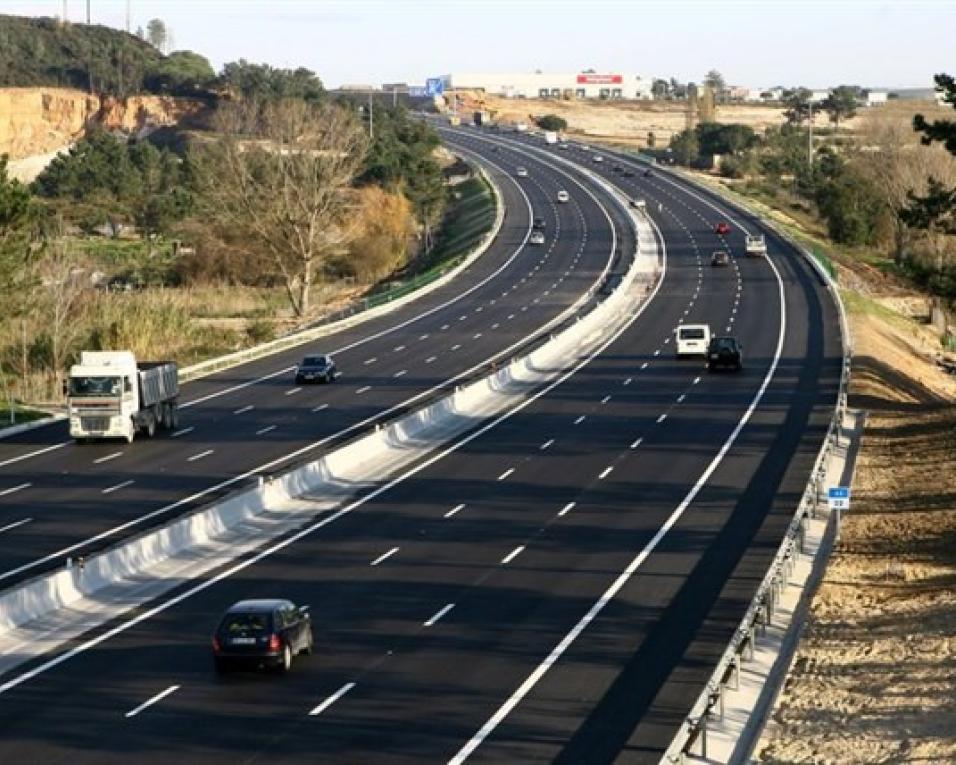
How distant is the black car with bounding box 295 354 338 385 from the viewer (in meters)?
74.1

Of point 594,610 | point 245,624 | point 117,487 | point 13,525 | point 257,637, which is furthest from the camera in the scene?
point 117,487

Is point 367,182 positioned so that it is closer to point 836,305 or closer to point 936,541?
point 836,305

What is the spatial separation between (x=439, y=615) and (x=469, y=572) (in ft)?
13.9

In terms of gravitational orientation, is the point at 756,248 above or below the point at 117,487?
above

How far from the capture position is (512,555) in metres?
40.4

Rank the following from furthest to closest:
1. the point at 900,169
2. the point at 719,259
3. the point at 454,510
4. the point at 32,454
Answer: the point at 900,169
the point at 719,259
the point at 32,454
the point at 454,510

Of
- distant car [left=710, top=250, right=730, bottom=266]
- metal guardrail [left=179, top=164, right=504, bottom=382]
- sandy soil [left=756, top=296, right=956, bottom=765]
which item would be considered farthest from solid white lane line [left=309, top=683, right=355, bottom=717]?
distant car [left=710, top=250, right=730, bottom=266]

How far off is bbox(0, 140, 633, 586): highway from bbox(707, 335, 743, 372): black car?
9528 mm

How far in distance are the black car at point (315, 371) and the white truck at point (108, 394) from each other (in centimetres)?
1560

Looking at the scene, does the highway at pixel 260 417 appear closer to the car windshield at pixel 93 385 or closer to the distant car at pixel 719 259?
the car windshield at pixel 93 385

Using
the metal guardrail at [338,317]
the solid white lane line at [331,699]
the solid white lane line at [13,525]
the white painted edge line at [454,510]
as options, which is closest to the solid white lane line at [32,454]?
the solid white lane line at [13,525]

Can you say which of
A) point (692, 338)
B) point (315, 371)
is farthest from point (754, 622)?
point (692, 338)

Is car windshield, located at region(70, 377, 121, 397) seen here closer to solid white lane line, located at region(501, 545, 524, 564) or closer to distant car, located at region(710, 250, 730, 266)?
solid white lane line, located at region(501, 545, 524, 564)

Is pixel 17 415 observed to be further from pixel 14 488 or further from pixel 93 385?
A: pixel 14 488
